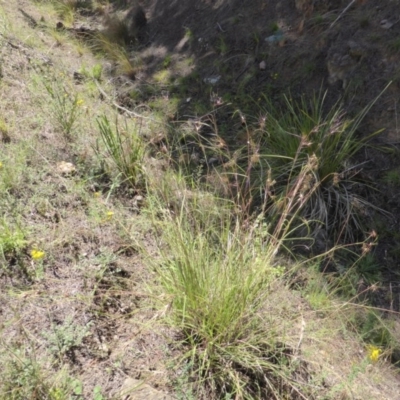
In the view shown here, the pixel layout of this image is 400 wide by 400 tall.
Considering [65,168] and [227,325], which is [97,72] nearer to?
[65,168]

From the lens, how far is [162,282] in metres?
1.99

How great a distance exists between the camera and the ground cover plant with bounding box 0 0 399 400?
5.89 ft

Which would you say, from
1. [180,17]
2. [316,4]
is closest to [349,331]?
[316,4]

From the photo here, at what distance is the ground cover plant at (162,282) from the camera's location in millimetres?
1796

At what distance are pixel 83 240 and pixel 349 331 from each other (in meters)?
1.68

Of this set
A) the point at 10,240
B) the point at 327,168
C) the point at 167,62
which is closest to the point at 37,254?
the point at 10,240

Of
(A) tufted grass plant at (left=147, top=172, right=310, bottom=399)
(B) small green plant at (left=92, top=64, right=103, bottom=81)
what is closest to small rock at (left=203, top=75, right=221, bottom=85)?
(B) small green plant at (left=92, top=64, right=103, bottom=81)

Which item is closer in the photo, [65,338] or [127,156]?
[65,338]

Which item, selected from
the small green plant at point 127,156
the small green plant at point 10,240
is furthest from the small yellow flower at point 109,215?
the small green plant at point 10,240

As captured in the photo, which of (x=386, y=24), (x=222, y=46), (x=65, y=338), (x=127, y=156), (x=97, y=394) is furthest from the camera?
(x=222, y=46)

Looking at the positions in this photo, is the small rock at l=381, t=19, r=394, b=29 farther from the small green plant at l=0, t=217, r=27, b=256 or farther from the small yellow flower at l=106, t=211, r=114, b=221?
the small green plant at l=0, t=217, r=27, b=256

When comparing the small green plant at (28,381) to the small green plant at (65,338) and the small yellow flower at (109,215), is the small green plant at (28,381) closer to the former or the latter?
the small green plant at (65,338)

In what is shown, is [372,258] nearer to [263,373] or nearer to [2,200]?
[263,373]

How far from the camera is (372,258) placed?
9.41 feet
